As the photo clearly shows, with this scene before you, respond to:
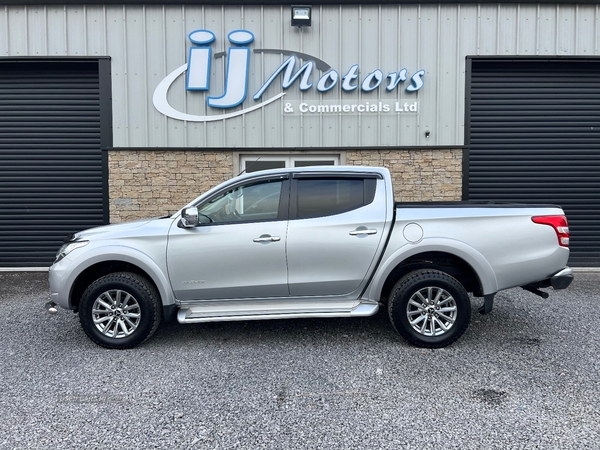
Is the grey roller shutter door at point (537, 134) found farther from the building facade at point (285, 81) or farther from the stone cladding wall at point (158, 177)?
the stone cladding wall at point (158, 177)

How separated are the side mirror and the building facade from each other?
4054mm

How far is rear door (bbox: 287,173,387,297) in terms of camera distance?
4.31 m

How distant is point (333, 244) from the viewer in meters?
4.31

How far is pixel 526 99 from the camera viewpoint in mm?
8516

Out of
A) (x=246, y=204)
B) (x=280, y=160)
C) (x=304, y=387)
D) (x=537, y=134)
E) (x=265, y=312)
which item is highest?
(x=537, y=134)

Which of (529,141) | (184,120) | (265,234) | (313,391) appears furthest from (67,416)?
(529,141)

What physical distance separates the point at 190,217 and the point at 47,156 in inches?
233

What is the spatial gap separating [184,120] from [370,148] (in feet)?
11.5

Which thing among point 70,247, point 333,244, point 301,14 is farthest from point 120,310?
point 301,14

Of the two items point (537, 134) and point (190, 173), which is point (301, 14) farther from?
point (537, 134)

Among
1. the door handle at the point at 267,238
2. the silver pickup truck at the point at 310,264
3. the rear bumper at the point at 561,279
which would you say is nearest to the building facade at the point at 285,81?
the silver pickup truck at the point at 310,264

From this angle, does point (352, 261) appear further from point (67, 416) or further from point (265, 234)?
point (67, 416)

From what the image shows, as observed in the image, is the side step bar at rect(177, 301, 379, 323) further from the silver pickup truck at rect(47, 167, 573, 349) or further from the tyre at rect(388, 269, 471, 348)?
the tyre at rect(388, 269, 471, 348)

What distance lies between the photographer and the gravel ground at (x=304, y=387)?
9.45 ft
